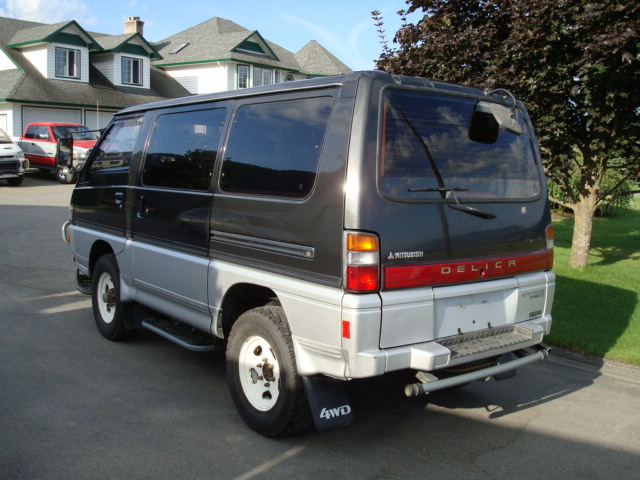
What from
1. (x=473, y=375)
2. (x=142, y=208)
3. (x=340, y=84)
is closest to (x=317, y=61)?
(x=142, y=208)

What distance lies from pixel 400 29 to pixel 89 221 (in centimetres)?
565

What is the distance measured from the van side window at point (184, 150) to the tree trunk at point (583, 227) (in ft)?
23.7

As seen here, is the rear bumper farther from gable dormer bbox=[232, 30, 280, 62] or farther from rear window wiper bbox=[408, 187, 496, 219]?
gable dormer bbox=[232, 30, 280, 62]

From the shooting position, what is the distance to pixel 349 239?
144 inches

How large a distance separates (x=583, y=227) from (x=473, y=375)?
7.05 metres

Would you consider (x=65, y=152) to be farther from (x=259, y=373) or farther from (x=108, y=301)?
(x=259, y=373)

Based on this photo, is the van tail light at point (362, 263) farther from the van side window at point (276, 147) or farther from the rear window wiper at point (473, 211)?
the rear window wiper at point (473, 211)

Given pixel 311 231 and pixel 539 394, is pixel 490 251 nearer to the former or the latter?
pixel 311 231

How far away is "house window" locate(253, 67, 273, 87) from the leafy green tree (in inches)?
1138

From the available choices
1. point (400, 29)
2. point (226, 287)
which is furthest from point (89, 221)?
point (400, 29)

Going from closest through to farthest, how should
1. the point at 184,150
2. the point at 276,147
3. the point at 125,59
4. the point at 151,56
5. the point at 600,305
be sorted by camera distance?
the point at 276,147 → the point at 184,150 → the point at 600,305 → the point at 125,59 → the point at 151,56

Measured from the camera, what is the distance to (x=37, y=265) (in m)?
9.85

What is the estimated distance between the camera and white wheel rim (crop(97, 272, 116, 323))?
6348 millimetres

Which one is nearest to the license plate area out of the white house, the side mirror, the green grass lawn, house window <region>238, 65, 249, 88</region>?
the green grass lawn
